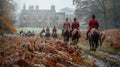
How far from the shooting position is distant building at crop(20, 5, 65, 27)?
63775mm

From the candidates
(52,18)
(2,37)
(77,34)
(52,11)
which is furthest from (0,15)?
(52,11)

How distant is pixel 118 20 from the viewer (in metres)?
35.1

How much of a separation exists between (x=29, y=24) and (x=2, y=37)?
122ft

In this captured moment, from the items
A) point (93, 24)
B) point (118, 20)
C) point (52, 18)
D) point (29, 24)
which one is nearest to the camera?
point (93, 24)

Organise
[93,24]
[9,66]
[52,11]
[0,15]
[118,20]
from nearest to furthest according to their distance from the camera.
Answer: [9,66] < [93,24] < [0,15] < [118,20] < [52,11]

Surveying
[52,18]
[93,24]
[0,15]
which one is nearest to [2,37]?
[0,15]

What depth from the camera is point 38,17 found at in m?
71.1

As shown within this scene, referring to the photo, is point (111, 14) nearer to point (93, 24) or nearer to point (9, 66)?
point (93, 24)

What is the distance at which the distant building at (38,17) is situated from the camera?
63775 millimetres

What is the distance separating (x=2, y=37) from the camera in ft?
78.2

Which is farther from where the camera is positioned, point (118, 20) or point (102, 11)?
point (102, 11)

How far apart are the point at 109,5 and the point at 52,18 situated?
37.9m

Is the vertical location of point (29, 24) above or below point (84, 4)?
below

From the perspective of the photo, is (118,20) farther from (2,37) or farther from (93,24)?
(93,24)
